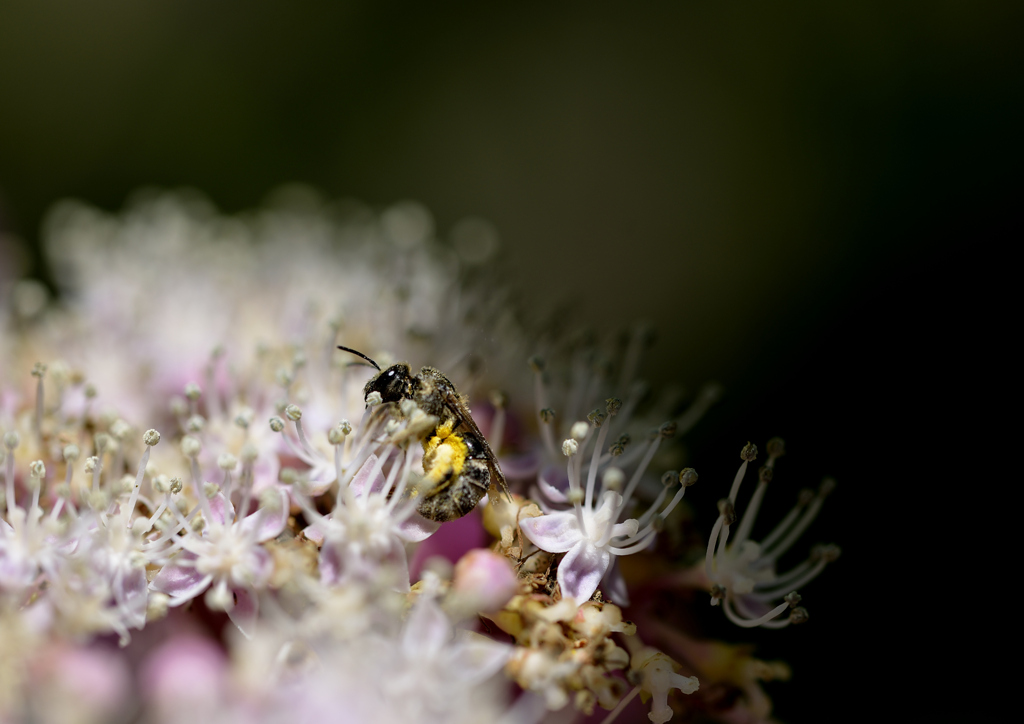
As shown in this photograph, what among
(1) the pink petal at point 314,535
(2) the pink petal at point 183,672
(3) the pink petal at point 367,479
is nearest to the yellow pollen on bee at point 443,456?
(3) the pink petal at point 367,479

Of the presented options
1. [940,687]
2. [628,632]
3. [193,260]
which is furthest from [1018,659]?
[193,260]

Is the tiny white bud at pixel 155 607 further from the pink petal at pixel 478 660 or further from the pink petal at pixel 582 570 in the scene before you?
the pink petal at pixel 582 570

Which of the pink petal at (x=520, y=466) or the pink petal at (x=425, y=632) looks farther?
the pink petal at (x=520, y=466)

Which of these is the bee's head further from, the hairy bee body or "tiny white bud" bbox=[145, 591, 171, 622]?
"tiny white bud" bbox=[145, 591, 171, 622]

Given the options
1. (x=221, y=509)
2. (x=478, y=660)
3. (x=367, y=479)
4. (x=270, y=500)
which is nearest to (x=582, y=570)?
(x=478, y=660)

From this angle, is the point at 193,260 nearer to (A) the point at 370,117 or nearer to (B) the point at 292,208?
(B) the point at 292,208

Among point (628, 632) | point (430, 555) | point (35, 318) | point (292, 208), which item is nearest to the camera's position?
point (628, 632)
